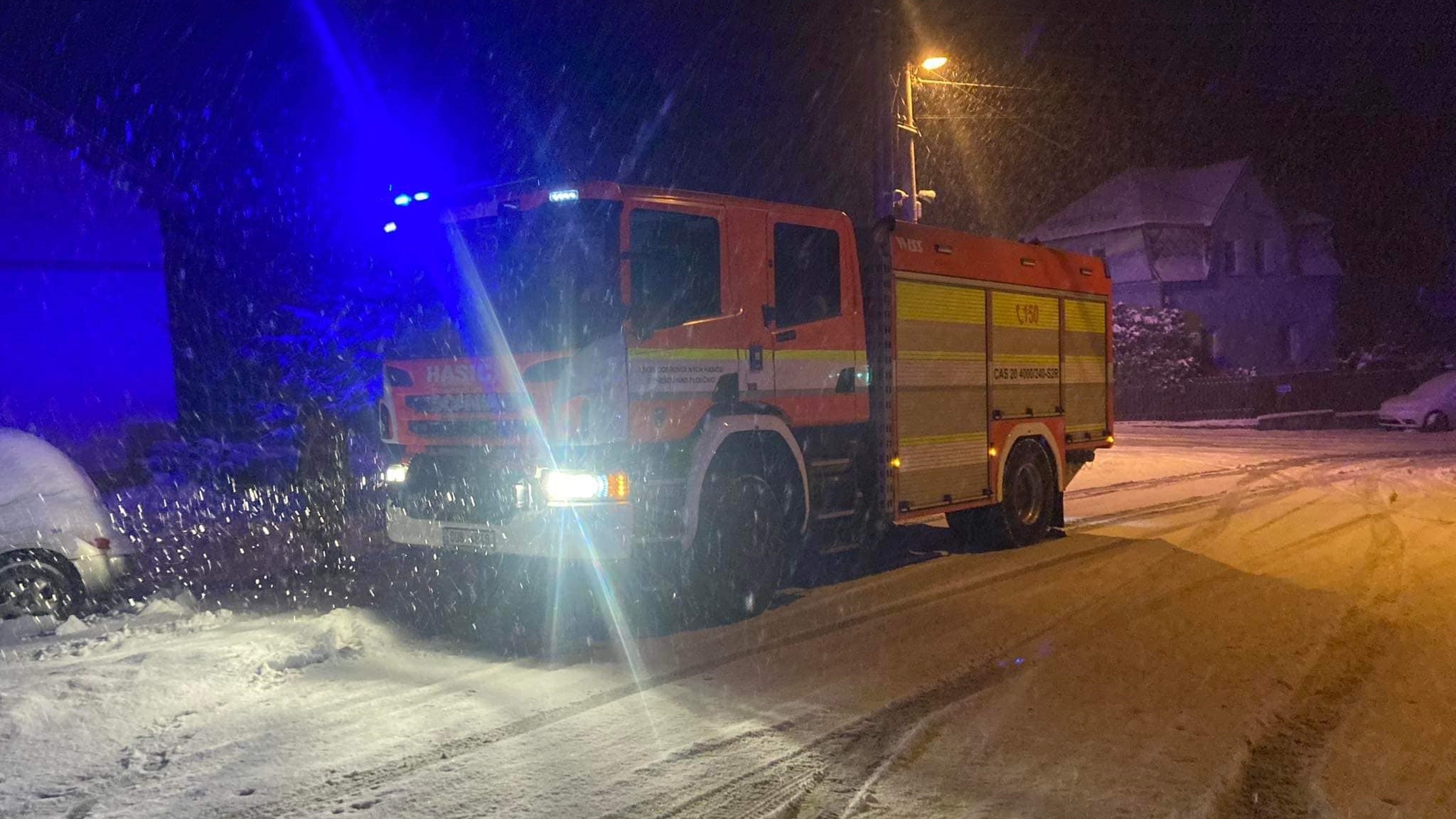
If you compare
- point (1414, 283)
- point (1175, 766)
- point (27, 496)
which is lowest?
point (1175, 766)

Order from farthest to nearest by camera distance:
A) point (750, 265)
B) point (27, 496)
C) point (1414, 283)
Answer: point (1414, 283)
point (750, 265)
point (27, 496)

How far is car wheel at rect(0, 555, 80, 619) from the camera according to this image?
22.2 feet

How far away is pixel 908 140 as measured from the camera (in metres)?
16.0

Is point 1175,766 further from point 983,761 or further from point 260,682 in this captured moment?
point 260,682

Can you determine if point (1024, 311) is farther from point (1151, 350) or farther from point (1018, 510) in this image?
point (1151, 350)

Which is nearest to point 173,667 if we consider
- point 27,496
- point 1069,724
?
point 27,496

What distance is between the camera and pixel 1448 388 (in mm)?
26531

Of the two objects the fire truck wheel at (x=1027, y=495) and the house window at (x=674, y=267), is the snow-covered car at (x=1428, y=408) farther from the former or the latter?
the house window at (x=674, y=267)

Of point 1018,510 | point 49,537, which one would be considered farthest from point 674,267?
point 1018,510

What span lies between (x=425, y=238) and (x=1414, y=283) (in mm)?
61977

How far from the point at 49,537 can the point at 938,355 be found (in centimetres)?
667

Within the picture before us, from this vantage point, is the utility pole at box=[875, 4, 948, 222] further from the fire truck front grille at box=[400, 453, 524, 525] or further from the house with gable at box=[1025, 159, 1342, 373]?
the house with gable at box=[1025, 159, 1342, 373]

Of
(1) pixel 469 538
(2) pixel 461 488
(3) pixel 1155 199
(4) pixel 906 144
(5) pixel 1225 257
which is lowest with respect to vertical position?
(1) pixel 469 538

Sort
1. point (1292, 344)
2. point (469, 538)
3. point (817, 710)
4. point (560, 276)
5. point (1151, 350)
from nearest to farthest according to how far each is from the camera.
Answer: point (817, 710) → point (560, 276) → point (469, 538) → point (1151, 350) → point (1292, 344)
